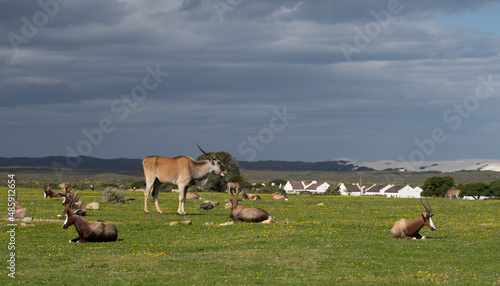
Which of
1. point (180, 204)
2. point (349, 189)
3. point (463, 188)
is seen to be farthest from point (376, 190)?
point (180, 204)

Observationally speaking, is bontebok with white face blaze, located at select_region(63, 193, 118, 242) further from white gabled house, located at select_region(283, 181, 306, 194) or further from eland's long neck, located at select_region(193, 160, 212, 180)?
white gabled house, located at select_region(283, 181, 306, 194)

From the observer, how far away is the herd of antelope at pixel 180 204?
A: 2123 cm

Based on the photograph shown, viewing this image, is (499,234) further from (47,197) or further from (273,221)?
(47,197)

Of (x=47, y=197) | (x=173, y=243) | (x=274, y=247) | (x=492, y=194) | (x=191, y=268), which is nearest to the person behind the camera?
(x=191, y=268)

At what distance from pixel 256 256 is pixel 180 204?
14950 millimetres

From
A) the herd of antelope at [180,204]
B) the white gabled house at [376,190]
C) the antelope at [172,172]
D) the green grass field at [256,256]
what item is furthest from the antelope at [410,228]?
the white gabled house at [376,190]

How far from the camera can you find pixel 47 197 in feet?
170

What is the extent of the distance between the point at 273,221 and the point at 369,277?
45.8 ft

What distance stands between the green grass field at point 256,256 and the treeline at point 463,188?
76.9 metres

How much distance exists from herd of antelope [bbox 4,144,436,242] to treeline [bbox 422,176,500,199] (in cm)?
6911

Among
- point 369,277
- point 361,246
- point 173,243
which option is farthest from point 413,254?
point 173,243

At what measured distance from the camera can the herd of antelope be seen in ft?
69.7

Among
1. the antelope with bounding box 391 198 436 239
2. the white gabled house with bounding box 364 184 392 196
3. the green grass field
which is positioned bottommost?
the green grass field

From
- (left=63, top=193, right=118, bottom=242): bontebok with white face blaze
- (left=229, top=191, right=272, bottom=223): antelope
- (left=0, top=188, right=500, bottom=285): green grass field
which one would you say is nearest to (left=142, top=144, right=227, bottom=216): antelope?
(left=229, top=191, right=272, bottom=223): antelope
